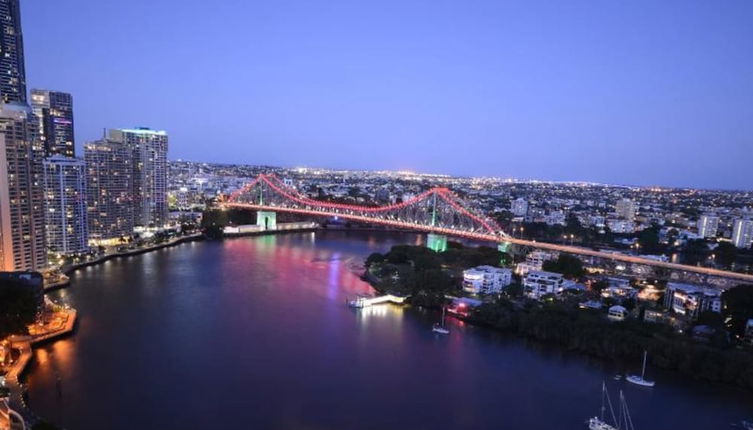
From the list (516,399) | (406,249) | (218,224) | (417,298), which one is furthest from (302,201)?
(516,399)

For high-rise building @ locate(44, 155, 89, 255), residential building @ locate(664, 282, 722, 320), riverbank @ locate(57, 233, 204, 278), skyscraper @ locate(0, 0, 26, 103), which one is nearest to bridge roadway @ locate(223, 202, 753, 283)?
residential building @ locate(664, 282, 722, 320)

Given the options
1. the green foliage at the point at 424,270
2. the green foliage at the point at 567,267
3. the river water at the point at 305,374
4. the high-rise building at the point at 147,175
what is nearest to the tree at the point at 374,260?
the green foliage at the point at 424,270

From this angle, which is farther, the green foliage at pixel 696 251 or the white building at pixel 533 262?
the green foliage at pixel 696 251

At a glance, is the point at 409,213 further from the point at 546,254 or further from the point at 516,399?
the point at 516,399

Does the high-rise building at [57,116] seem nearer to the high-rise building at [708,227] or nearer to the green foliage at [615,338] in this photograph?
the green foliage at [615,338]

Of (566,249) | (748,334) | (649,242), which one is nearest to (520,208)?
(649,242)

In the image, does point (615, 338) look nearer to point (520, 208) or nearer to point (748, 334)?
point (748, 334)
